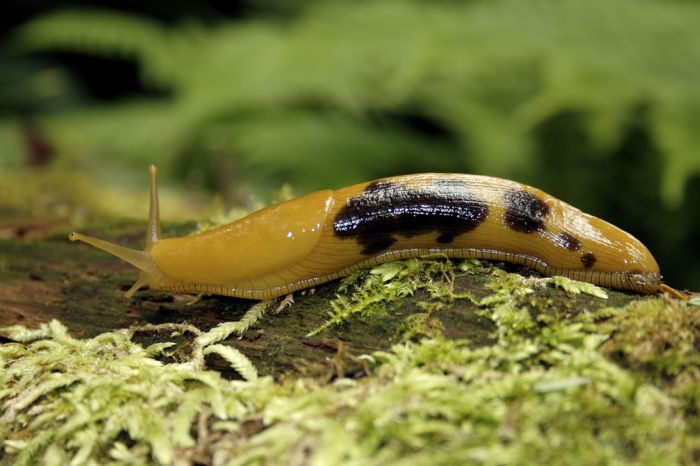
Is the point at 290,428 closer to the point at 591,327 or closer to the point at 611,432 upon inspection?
the point at 611,432

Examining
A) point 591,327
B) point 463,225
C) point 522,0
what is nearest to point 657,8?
point 522,0

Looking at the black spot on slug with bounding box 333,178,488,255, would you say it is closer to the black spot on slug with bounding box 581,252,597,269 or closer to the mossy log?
the mossy log

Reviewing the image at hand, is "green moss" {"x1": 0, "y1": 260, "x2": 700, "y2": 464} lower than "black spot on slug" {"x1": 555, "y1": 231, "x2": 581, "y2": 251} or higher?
lower

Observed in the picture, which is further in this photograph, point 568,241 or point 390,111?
point 390,111

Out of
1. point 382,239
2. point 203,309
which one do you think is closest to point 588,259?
point 382,239

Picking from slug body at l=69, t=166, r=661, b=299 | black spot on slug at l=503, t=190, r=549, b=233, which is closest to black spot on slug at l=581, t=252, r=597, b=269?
slug body at l=69, t=166, r=661, b=299

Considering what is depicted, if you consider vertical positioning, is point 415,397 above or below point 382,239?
below

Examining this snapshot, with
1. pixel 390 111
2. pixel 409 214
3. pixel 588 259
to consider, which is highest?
pixel 390 111

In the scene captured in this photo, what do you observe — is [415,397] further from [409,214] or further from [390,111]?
[390,111]
